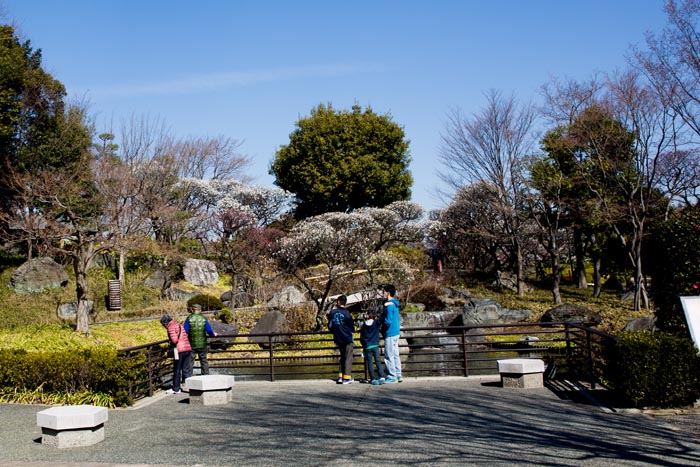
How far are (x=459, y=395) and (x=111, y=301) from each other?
19427mm

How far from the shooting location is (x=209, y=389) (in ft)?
33.7

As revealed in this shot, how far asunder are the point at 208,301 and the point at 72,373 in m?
16.9

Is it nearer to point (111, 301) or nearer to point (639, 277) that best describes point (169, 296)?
point (111, 301)

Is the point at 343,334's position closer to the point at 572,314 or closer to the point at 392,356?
the point at 392,356

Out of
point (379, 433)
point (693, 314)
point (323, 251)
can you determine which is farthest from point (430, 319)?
point (379, 433)

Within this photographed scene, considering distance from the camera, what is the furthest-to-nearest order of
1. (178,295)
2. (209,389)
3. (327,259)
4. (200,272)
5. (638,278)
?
(200,272), (178,295), (638,278), (327,259), (209,389)

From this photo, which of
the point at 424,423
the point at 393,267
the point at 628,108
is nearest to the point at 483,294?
the point at 393,267

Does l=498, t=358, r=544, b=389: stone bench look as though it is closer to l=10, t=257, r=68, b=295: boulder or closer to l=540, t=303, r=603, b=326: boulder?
l=540, t=303, r=603, b=326: boulder

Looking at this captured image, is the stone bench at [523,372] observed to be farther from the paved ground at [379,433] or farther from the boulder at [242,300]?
the boulder at [242,300]

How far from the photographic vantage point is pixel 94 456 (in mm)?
7273

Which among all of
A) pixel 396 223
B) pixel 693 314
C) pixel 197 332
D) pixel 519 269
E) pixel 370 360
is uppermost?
pixel 396 223

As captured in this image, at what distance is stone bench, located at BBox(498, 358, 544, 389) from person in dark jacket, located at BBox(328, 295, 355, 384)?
2.81 metres

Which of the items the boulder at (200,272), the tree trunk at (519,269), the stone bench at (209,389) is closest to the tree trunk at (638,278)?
the tree trunk at (519,269)

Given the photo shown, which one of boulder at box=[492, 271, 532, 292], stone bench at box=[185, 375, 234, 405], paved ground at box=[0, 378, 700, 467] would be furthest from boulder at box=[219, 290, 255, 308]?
stone bench at box=[185, 375, 234, 405]
